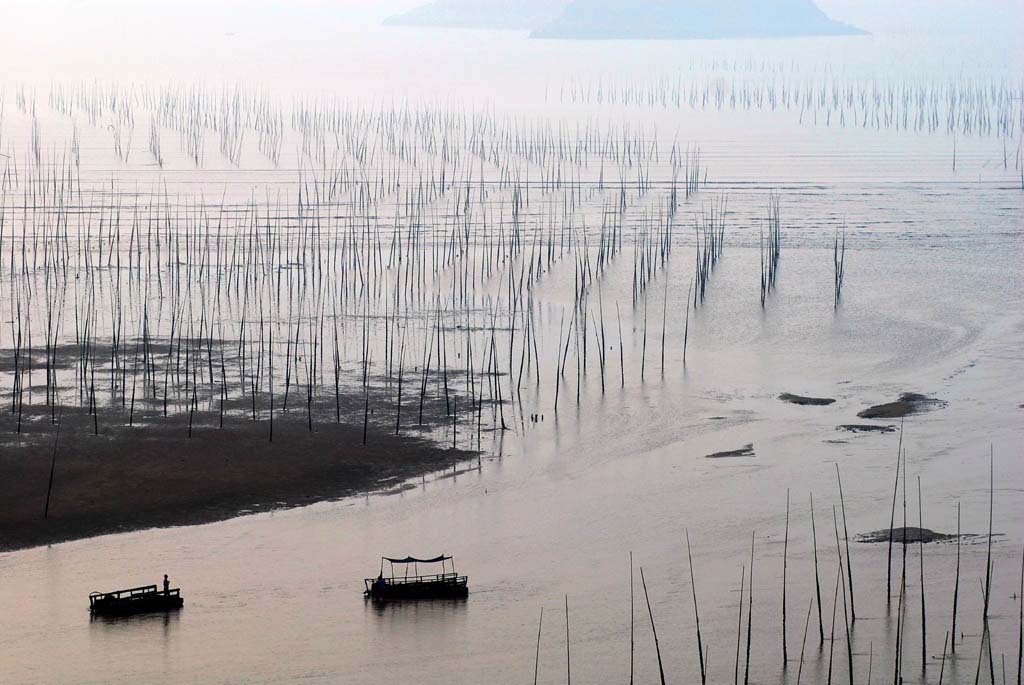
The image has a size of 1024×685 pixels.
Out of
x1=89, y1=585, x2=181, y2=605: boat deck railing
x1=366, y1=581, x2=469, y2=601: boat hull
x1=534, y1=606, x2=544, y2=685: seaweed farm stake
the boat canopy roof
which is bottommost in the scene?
x1=534, y1=606, x2=544, y2=685: seaweed farm stake

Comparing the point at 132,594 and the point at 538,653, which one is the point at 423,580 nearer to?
the point at 538,653

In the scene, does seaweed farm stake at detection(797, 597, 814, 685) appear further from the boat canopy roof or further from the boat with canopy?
the boat canopy roof

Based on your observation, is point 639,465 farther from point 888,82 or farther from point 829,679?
point 888,82

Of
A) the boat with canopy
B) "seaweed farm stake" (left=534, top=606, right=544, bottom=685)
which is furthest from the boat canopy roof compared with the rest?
"seaweed farm stake" (left=534, top=606, right=544, bottom=685)

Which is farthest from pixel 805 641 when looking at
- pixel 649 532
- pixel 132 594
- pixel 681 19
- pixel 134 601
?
pixel 681 19

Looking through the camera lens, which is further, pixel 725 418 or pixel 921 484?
pixel 725 418

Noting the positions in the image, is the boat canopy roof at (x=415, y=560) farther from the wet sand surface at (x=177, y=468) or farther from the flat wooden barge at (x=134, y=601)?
the wet sand surface at (x=177, y=468)

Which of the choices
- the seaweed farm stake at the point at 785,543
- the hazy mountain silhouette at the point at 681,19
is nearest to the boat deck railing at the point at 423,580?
the seaweed farm stake at the point at 785,543

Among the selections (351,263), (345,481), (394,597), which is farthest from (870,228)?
(394,597)
